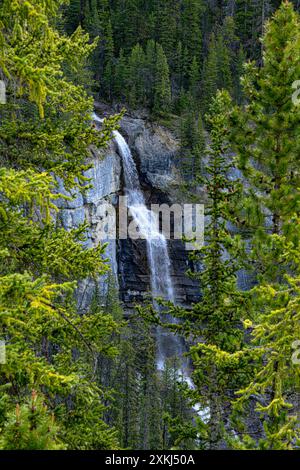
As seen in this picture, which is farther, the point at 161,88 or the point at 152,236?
the point at 161,88

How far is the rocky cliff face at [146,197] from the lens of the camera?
36.7 meters

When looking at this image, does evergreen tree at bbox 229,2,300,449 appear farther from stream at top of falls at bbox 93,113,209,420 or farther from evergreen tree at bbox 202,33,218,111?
evergreen tree at bbox 202,33,218,111

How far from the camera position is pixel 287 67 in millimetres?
8984

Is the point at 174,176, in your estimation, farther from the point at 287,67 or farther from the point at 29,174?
the point at 29,174

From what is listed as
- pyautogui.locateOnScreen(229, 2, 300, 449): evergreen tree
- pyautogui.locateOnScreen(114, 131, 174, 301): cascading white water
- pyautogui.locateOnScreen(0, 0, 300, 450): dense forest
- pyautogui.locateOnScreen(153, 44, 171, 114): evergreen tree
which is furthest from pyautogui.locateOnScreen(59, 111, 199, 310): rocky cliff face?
pyautogui.locateOnScreen(229, 2, 300, 449): evergreen tree

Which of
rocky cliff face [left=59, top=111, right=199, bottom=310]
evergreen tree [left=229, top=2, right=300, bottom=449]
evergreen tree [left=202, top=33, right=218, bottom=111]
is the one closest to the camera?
evergreen tree [left=229, top=2, right=300, bottom=449]

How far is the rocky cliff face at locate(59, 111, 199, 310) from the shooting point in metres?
36.7

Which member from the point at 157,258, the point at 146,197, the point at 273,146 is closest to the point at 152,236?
the point at 157,258

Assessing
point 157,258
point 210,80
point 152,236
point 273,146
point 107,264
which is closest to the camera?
point 273,146

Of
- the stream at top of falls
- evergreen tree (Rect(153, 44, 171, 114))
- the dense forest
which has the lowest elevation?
the dense forest

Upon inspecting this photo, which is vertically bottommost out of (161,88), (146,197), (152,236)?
(152,236)

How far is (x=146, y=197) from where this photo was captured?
139 feet

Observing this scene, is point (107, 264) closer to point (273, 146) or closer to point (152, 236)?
point (273, 146)

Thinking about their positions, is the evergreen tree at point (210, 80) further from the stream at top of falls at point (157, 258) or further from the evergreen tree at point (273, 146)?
the evergreen tree at point (273, 146)
